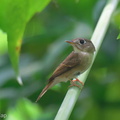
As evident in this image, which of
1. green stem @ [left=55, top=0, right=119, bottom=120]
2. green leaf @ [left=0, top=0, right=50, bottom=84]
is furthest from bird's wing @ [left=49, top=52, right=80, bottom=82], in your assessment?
green leaf @ [left=0, top=0, right=50, bottom=84]

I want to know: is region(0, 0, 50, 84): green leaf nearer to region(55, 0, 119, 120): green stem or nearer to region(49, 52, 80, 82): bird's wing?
region(55, 0, 119, 120): green stem

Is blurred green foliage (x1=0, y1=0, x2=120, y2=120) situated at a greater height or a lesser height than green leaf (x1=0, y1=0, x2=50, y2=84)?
lesser

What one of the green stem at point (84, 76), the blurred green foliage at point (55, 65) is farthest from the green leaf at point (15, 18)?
the blurred green foliage at point (55, 65)

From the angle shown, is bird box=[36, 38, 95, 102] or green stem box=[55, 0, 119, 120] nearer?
green stem box=[55, 0, 119, 120]

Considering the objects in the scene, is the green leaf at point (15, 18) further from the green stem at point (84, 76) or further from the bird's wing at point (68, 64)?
the bird's wing at point (68, 64)

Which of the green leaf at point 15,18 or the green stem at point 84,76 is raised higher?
the green leaf at point 15,18

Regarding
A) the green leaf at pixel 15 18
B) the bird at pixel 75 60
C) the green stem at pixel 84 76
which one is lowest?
→ the bird at pixel 75 60

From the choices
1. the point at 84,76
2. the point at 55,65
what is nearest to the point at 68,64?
the point at 55,65
